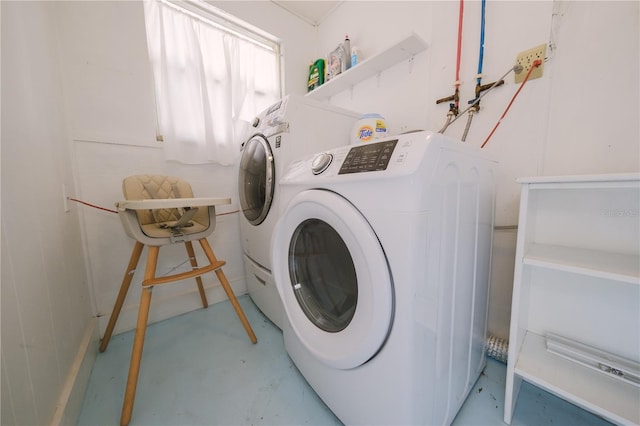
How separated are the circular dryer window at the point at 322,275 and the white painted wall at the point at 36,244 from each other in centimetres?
70

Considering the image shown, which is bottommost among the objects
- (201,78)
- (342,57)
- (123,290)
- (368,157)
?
(123,290)

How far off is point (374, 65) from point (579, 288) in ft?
5.07

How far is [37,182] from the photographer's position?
760 millimetres

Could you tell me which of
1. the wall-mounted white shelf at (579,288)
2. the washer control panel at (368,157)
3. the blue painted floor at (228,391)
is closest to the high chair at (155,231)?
the blue painted floor at (228,391)

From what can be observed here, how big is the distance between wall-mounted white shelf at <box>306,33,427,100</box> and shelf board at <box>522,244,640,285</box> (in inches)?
47.1

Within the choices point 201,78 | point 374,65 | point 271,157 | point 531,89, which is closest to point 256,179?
point 271,157

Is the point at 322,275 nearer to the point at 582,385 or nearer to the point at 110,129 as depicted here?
the point at 582,385

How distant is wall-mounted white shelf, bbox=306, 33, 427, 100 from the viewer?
128 cm

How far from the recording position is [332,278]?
0.81 metres

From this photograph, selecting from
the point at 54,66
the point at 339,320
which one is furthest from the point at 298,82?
the point at 339,320

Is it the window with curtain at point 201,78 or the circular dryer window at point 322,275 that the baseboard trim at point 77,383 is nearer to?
the circular dryer window at point 322,275

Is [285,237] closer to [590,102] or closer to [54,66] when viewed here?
[590,102]

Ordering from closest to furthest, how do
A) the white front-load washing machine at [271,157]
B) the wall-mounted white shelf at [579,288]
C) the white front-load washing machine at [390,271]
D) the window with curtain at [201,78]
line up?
the white front-load washing machine at [390,271], the wall-mounted white shelf at [579,288], the white front-load washing machine at [271,157], the window with curtain at [201,78]

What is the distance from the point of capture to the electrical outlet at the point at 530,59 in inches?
37.1
